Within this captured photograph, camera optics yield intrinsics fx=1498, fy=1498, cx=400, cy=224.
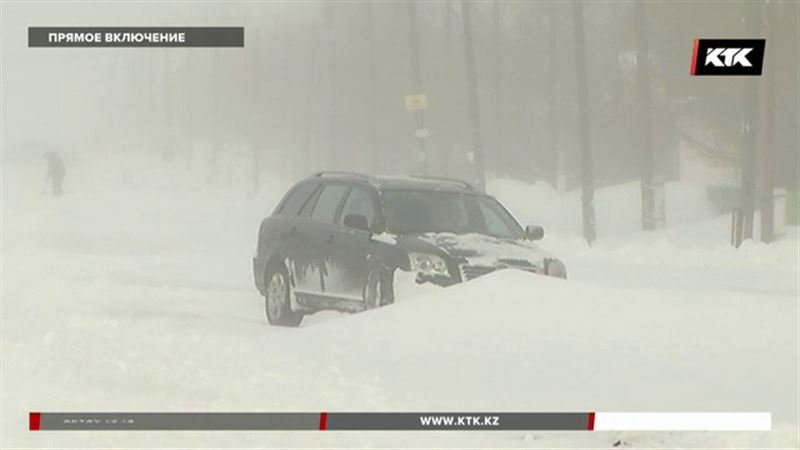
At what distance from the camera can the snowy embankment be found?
454 inches

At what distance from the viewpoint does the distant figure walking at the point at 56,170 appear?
1180 centimetres

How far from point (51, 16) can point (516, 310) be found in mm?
4289

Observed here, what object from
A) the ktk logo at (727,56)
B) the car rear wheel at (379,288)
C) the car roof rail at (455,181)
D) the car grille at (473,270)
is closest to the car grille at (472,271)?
the car grille at (473,270)

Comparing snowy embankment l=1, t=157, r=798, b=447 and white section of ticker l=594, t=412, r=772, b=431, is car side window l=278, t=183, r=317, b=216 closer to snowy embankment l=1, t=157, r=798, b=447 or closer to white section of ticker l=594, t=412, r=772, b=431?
snowy embankment l=1, t=157, r=798, b=447

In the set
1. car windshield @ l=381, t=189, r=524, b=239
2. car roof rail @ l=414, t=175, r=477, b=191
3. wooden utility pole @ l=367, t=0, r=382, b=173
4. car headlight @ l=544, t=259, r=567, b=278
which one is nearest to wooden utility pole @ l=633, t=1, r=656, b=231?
car headlight @ l=544, t=259, r=567, b=278

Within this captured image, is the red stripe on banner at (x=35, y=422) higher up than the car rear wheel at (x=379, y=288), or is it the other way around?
the car rear wheel at (x=379, y=288)

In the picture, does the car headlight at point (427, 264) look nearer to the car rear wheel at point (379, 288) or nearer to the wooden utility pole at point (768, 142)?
the car rear wheel at point (379, 288)

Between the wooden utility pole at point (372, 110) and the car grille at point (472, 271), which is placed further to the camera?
the wooden utility pole at point (372, 110)

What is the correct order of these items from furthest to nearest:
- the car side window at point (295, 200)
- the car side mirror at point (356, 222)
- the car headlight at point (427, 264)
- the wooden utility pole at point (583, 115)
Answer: the wooden utility pole at point (583, 115)
the car side window at point (295, 200)
the car side mirror at point (356, 222)
the car headlight at point (427, 264)

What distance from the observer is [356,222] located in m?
11.8

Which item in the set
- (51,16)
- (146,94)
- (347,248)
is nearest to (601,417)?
(347,248)

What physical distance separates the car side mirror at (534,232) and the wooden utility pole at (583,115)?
0.49 m

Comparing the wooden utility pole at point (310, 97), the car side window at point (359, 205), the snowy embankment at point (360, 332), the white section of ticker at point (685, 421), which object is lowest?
the white section of ticker at point (685, 421)

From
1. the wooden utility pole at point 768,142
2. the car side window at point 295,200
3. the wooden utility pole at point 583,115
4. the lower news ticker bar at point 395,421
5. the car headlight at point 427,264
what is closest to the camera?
the lower news ticker bar at point 395,421
